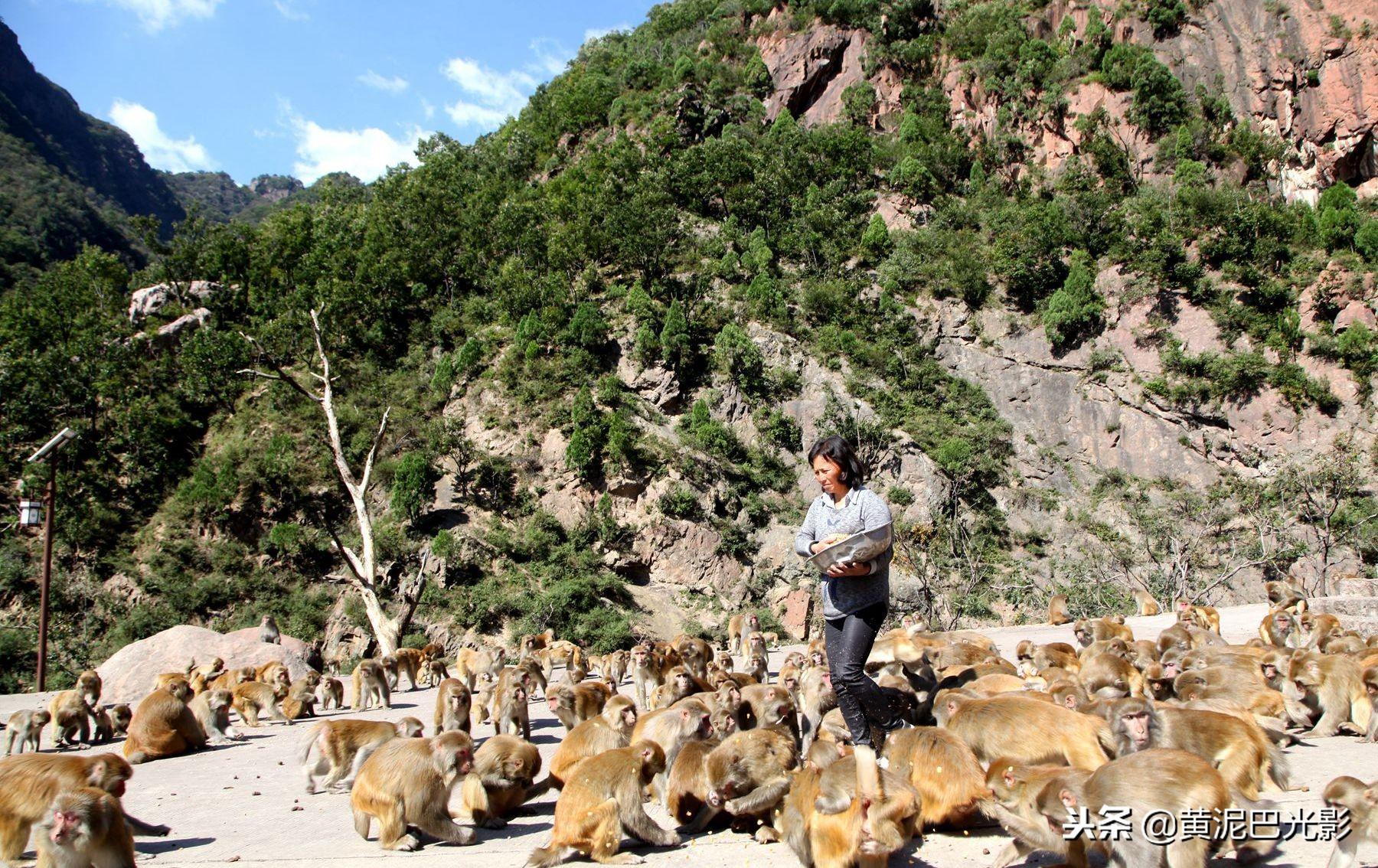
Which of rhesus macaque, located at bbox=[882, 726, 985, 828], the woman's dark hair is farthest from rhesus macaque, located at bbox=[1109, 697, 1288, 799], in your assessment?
the woman's dark hair

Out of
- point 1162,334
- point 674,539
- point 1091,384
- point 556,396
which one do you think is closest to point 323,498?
point 556,396

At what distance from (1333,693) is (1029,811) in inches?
184

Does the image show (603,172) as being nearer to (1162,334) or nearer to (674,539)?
(674,539)

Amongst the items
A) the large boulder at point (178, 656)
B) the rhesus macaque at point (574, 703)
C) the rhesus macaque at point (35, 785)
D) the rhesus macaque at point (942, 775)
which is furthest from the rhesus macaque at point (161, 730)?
the rhesus macaque at point (942, 775)

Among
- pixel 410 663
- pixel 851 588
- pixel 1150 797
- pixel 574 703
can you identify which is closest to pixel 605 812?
pixel 851 588

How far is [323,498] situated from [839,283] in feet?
82.1

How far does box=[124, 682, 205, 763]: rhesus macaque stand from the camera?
28.6 ft

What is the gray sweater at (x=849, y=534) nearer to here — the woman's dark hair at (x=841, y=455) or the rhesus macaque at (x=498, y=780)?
the woman's dark hair at (x=841, y=455)

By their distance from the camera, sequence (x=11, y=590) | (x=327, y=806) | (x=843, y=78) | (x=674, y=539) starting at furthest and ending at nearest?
(x=843, y=78) < (x=674, y=539) < (x=11, y=590) < (x=327, y=806)

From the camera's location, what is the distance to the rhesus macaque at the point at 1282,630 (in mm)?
10781

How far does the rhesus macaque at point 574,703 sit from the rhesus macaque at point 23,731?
5.35 metres

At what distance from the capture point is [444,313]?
42.4 m

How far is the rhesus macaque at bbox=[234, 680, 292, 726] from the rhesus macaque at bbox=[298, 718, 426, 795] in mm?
4562

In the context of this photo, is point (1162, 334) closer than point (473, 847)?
No
